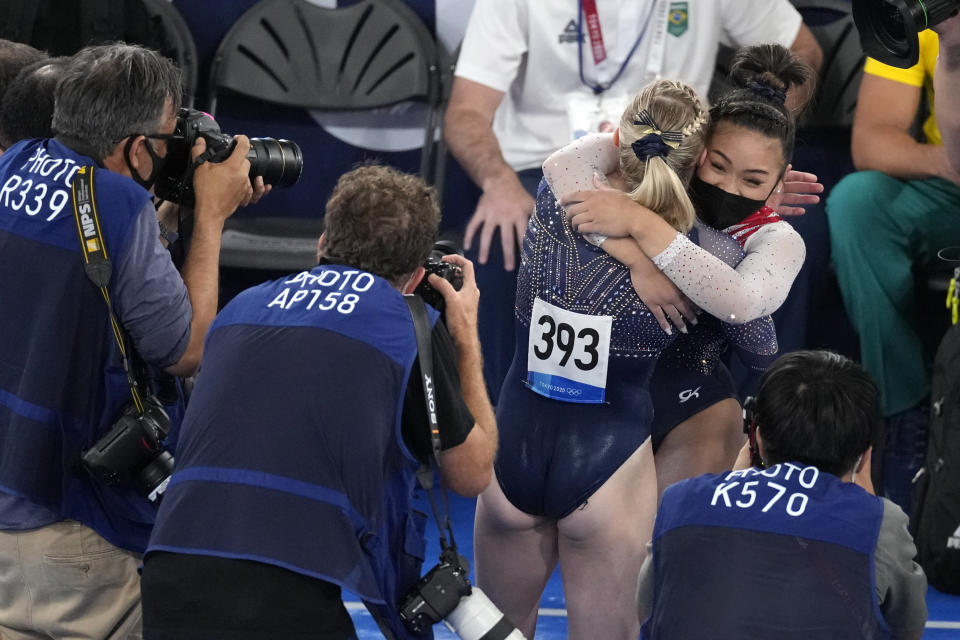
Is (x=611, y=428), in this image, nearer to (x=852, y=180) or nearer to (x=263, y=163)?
(x=263, y=163)

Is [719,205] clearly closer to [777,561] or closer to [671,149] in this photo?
[671,149]

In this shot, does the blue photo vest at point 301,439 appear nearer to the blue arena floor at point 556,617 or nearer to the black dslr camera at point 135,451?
the black dslr camera at point 135,451

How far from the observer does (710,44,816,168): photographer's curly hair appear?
9.08 feet

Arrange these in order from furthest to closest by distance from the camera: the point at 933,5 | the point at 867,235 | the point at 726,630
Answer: the point at 867,235 < the point at 933,5 < the point at 726,630

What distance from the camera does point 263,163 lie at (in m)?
2.98

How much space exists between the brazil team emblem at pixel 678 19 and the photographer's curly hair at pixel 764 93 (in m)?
1.77

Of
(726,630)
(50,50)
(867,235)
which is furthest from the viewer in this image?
(50,50)

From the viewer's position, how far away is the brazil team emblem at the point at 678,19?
195 inches

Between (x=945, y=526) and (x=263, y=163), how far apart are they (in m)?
2.35

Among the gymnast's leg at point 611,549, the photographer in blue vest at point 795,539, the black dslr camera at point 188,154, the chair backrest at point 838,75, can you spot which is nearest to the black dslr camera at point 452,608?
the photographer in blue vest at point 795,539

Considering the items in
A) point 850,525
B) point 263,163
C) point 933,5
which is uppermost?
point 933,5

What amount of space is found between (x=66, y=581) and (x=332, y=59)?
10.5 ft

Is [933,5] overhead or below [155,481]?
overhead

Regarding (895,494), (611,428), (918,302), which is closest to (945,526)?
(895,494)
